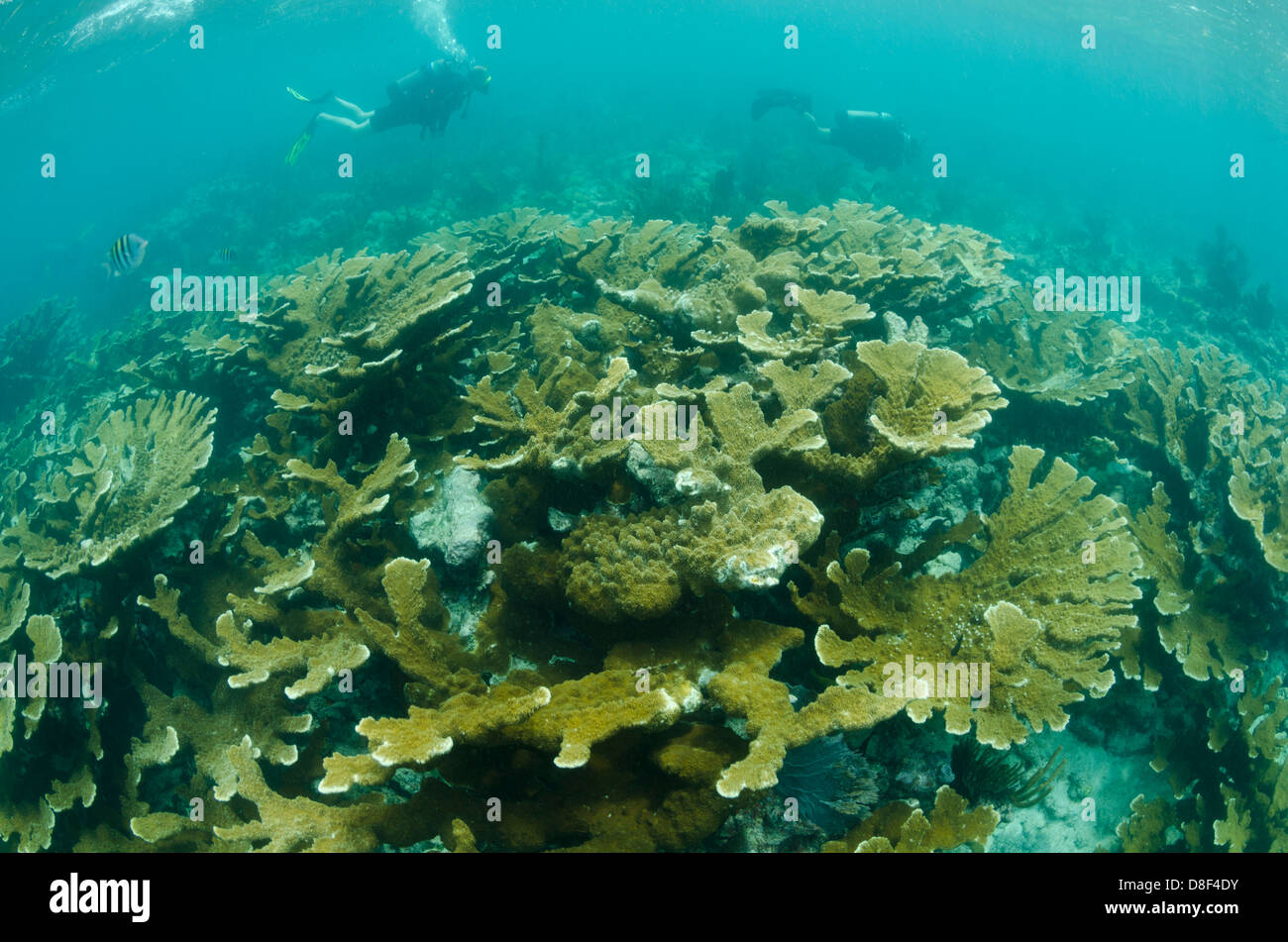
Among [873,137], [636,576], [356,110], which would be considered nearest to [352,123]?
[356,110]

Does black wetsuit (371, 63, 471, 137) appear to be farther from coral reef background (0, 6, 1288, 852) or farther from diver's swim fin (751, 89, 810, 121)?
diver's swim fin (751, 89, 810, 121)

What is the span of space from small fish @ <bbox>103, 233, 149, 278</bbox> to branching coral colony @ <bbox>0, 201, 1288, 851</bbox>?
3.48 m

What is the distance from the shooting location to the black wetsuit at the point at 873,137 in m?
19.3

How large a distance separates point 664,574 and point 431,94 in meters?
17.6

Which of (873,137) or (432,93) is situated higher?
(873,137)

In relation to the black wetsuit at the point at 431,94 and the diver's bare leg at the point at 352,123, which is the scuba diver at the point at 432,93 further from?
the diver's bare leg at the point at 352,123

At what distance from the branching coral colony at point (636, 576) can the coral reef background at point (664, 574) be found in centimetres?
3

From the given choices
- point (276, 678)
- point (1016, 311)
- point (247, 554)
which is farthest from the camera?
point (1016, 311)

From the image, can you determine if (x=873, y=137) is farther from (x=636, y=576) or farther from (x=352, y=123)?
(x=636, y=576)

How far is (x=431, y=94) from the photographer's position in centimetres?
1574

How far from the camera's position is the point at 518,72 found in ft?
200
